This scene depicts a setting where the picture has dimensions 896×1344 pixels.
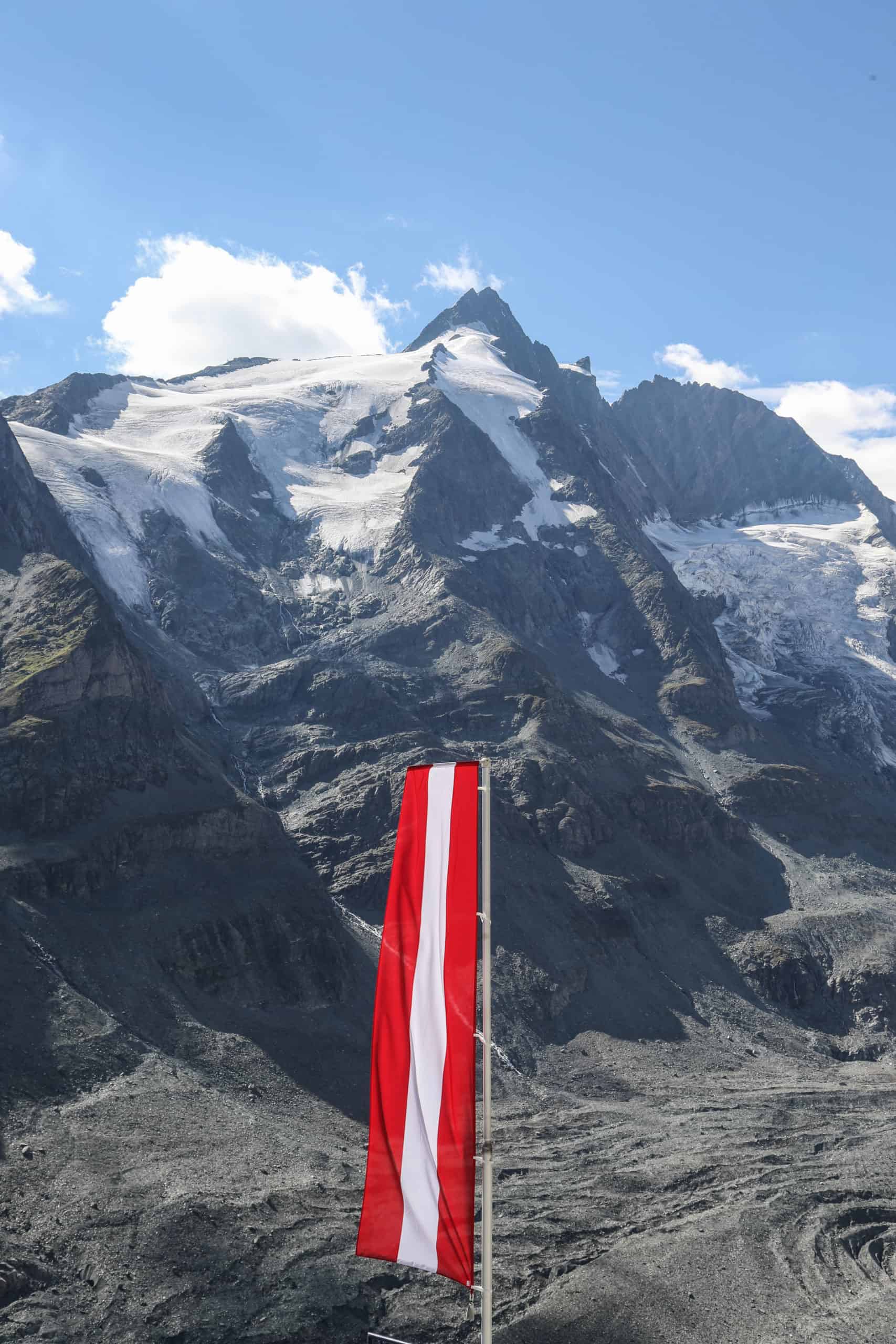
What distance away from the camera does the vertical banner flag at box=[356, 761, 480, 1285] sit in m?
17.5

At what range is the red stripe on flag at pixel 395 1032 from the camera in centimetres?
1800

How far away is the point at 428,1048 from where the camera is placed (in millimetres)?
18156

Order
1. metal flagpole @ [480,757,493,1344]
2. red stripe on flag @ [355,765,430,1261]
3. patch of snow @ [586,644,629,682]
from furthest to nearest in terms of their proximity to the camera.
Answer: patch of snow @ [586,644,629,682] < red stripe on flag @ [355,765,430,1261] < metal flagpole @ [480,757,493,1344]

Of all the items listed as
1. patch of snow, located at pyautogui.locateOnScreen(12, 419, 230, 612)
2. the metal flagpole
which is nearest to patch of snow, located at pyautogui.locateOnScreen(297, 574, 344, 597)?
patch of snow, located at pyautogui.locateOnScreen(12, 419, 230, 612)

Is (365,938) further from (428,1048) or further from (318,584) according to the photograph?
(318,584)

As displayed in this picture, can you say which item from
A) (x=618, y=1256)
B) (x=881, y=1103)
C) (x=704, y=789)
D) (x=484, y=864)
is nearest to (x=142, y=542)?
(x=704, y=789)

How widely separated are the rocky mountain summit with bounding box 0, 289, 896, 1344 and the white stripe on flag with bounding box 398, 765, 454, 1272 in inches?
1302

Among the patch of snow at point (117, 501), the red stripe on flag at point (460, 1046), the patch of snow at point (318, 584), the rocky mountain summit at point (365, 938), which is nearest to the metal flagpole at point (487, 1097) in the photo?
the red stripe on flag at point (460, 1046)

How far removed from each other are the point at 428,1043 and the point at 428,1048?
0.31 feet

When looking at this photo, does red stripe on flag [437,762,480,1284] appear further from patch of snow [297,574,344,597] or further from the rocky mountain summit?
patch of snow [297,574,344,597]

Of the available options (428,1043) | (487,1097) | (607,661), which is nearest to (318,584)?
(607,661)

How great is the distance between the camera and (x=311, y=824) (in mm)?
126438

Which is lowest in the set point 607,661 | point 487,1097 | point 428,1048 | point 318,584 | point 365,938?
point 365,938

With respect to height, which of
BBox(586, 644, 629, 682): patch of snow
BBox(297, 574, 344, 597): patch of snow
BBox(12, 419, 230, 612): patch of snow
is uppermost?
BBox(12, 419, 230, 612): patch of snow
